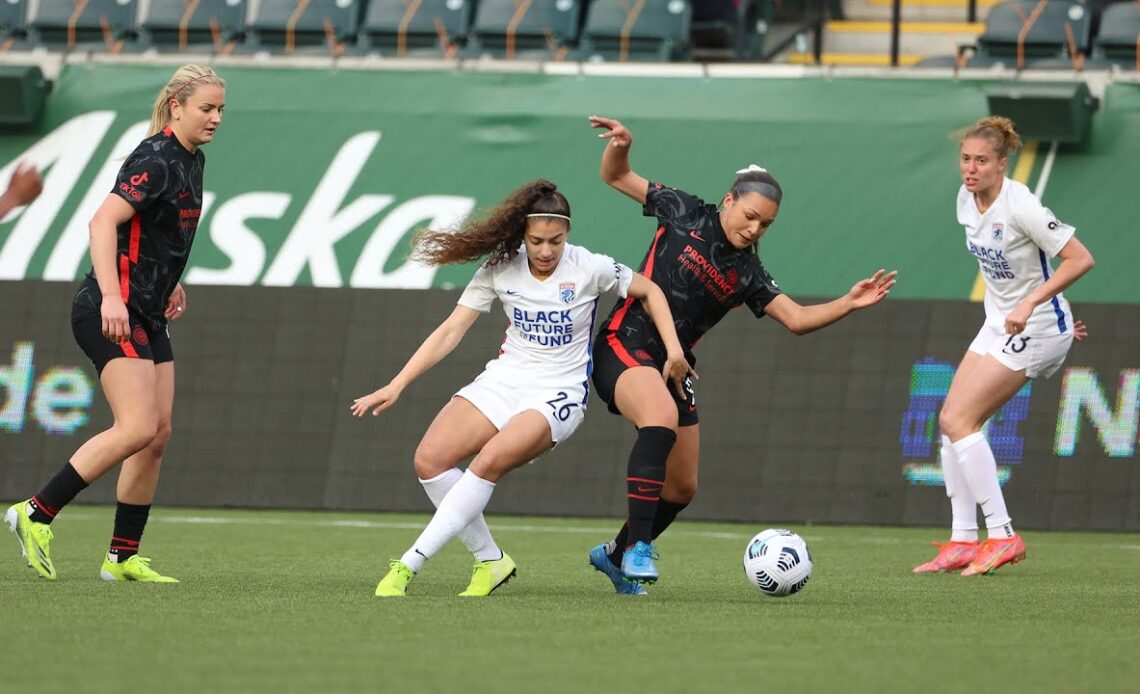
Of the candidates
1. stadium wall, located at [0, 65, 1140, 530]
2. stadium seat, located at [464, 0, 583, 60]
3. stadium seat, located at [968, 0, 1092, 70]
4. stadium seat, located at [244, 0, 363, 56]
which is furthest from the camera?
stadium seat, located at [244, 0, 363, 56]

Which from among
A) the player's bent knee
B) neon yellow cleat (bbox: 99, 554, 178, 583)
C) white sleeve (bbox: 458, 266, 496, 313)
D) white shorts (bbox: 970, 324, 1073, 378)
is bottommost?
neon yellow cleat (bbox: 99, 554, 178, 583)

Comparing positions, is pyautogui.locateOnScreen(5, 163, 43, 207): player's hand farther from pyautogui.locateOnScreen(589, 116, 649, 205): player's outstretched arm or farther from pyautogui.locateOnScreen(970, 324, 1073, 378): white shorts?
pyautogui.locateOnScreen(970, 324, 1073, 378): white shorts

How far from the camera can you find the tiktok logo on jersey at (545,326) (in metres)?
7.71

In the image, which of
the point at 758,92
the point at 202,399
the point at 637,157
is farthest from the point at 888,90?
the point at 202,399

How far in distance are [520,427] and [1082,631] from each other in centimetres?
231

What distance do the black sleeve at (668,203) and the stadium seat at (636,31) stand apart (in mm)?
10687

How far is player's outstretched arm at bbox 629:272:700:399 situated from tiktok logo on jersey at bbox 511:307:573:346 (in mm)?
370

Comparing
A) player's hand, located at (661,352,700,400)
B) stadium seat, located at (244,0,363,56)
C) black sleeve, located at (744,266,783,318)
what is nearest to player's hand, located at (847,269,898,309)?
black sleeve, located at (744,266,783,318)

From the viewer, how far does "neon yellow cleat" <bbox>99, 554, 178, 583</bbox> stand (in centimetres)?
805

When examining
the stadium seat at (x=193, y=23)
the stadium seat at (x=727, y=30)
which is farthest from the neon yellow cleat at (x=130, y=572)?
the stadium seat at (x=193, y=23)

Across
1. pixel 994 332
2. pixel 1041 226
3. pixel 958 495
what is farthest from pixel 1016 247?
pixel 958 495

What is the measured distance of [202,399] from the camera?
45.2 ft

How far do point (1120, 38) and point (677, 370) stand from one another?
11518 mm

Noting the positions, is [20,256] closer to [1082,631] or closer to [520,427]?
[520,427]
